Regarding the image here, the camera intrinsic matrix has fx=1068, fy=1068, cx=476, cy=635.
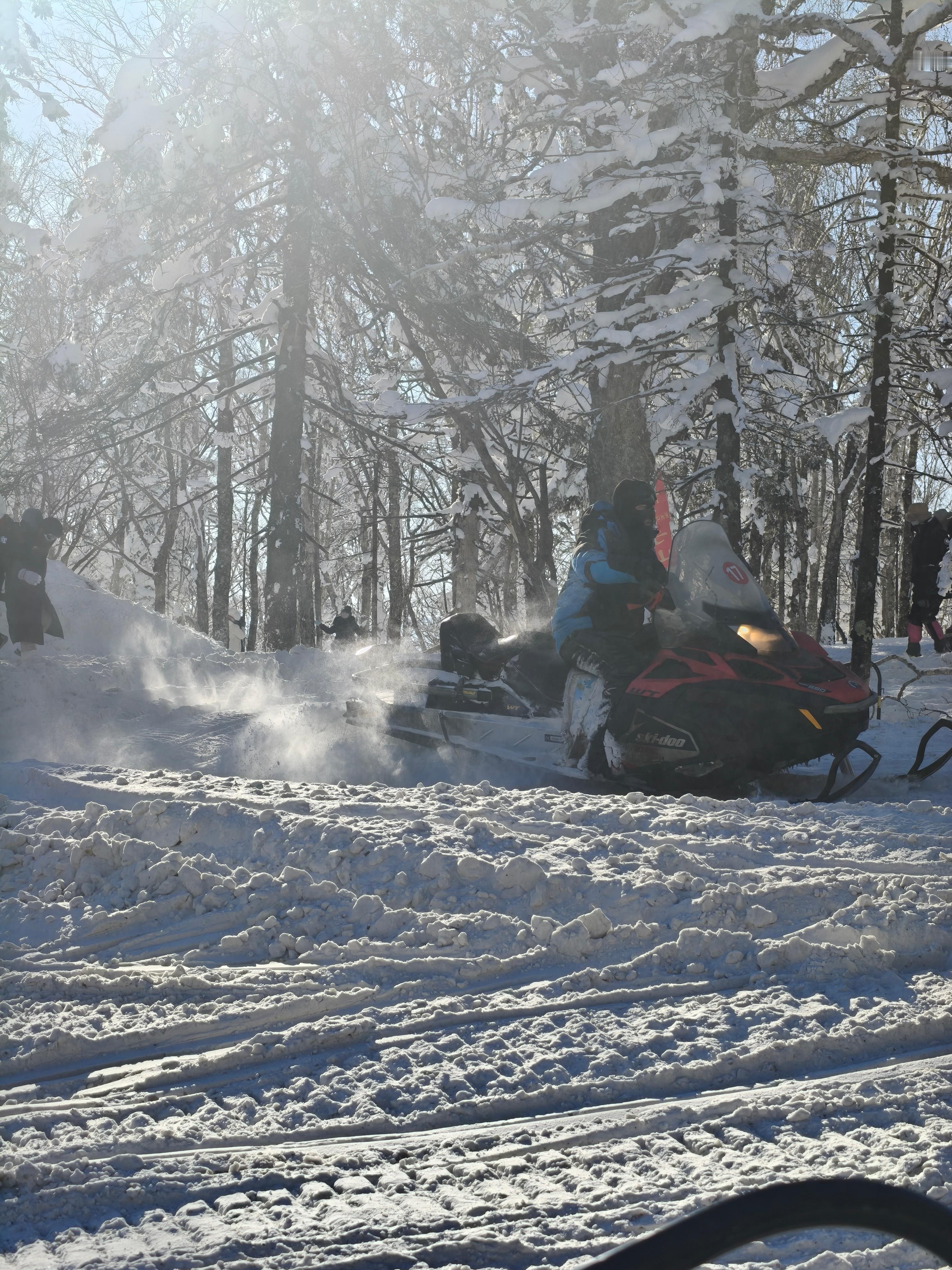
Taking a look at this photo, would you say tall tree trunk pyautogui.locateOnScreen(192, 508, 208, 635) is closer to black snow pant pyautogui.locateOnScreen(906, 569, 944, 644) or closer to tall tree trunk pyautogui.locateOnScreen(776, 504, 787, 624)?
tall tree trunk pyautogui.locateOnScreen(776, 504, 787, 624)

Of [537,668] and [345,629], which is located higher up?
[345,629]

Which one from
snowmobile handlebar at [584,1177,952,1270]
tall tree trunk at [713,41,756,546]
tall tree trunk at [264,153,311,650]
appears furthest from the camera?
tall tree trunk at [264,153,311,650]

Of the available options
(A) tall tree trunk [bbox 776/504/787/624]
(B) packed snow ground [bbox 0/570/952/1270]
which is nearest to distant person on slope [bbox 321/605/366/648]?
(A) tall tree trunk [bbox 776/504/787/624]

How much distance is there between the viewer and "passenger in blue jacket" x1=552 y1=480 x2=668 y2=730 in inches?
261

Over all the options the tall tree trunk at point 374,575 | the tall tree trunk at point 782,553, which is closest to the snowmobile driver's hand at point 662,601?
the tall tree trunk at point 782,553

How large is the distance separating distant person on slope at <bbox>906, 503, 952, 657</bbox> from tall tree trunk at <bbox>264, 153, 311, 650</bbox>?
8.02 meters

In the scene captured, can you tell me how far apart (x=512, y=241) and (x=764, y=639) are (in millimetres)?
6305

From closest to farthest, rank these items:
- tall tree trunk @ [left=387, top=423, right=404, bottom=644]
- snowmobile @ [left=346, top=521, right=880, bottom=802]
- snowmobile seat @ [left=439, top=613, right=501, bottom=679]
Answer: snowmobile @ [left=346, top=521, right=880, bottom=802]
snowmobile seat @ [left=439, top=613, right=501, bottom=679]
tall tree trunk @ [left=387, top=423, right=404, bottom=644]

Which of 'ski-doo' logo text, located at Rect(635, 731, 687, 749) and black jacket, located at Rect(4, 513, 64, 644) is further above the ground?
black jacket, located at Rect(4, 513, 64, 644)

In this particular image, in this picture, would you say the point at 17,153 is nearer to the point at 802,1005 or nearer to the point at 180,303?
the point at 180,303

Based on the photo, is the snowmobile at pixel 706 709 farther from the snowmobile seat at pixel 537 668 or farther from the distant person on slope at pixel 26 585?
the distant person on slope at pixel 26 585

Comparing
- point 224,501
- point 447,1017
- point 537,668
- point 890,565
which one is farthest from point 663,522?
point 890,565

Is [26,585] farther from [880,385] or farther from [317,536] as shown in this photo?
[317,536]

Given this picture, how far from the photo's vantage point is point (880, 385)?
10.7 meters
